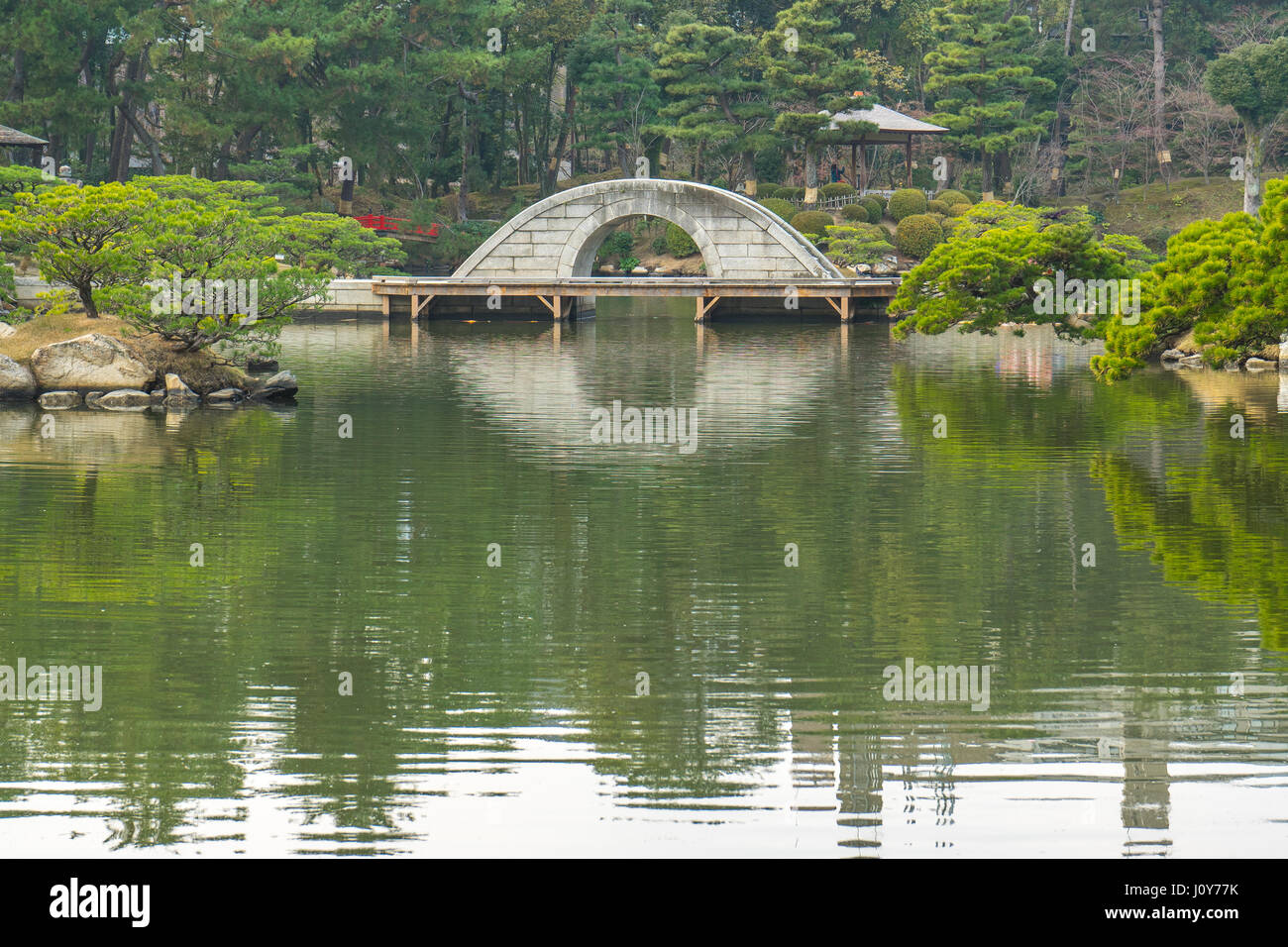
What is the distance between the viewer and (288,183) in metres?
63.5

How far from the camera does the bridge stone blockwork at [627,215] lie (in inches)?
2094

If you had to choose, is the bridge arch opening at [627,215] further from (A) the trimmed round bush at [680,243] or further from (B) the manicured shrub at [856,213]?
(B) the manicured shrub at [856,213]

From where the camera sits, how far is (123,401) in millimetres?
29141

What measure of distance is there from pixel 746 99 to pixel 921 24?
32.8ft

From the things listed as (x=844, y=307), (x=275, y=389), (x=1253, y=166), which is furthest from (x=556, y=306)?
(x=1253, y=166)

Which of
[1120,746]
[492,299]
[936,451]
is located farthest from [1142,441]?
[492,299]

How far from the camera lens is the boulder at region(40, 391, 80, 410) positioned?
29172 millimetres

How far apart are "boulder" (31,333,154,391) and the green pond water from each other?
2631 millimetres

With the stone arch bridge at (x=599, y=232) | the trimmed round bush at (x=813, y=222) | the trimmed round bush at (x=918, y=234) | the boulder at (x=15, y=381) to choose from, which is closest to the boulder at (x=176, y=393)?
the boulder at (x=15, y=381)

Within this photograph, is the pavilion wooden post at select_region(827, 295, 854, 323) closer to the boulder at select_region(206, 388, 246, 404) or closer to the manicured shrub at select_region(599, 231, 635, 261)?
the manicured shrub at select_region(599, 231, 635, 261)

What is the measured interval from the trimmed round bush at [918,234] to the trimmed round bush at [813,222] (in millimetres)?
2925

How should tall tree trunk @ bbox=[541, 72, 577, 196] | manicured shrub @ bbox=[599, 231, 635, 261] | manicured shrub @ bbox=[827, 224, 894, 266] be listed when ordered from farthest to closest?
1. tall tree trunk @ bbox=[541, 72, 577, 196]
2. manicured shrub @ bbox=[599, 231, 635, 261]
3. manicured shrub @ bbox=[827, 224, 894, 266]

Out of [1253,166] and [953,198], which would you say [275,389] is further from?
[1253,166]

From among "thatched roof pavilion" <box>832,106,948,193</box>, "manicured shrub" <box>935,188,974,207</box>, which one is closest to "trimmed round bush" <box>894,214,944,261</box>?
"manicured shrub" <box>935,188,974,207</box>
